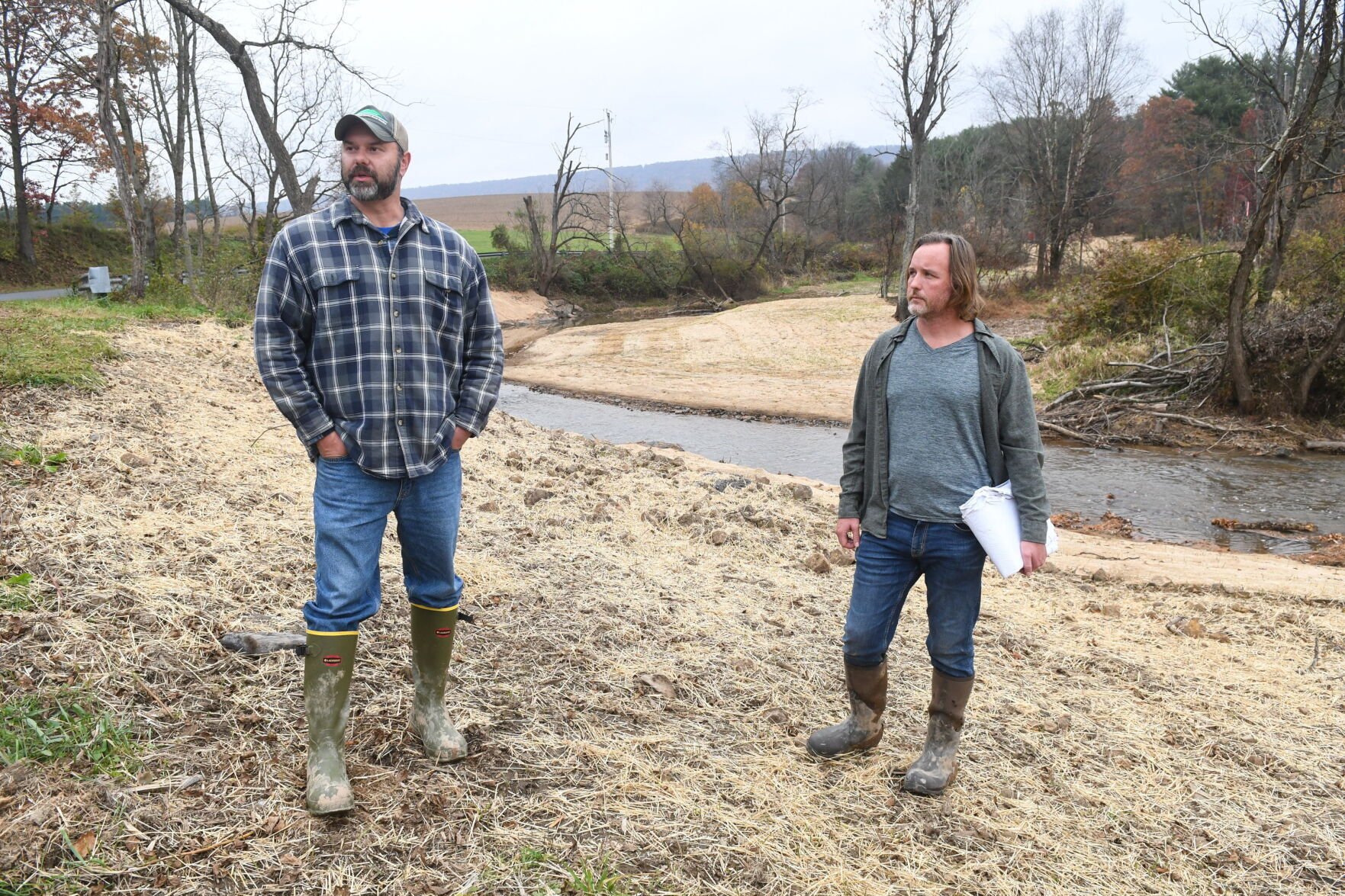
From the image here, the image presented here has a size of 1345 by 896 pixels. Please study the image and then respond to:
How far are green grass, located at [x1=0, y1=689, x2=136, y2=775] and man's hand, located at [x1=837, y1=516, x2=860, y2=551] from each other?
2.31m

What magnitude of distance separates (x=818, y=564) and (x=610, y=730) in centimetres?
285

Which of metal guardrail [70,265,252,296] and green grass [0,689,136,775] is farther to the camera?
metal guardrail [70,265,252,296]

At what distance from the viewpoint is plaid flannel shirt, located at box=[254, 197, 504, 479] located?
101 inches

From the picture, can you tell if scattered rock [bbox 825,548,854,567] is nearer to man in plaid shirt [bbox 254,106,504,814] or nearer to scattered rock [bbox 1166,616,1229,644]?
scattered rock [bbox 1166,616,1229,644]

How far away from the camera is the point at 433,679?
3.01 meters

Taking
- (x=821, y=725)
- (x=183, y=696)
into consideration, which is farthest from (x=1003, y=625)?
(x=183, y=696)

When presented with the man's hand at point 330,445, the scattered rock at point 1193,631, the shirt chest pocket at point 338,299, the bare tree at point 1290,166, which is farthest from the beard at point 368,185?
the bare tree at point 1290,166

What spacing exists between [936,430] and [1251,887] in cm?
167

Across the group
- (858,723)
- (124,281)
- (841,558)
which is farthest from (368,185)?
(124,281)

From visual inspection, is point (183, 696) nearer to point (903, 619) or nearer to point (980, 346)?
point (980, 346)

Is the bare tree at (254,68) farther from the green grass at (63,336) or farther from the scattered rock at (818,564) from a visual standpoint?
the scattered rock at (818,564)

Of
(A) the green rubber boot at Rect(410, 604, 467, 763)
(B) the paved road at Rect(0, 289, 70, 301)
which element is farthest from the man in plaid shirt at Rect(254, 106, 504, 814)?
(B) the paved road at Rect(0, 289, 70, 301)

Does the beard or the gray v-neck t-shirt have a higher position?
the beard

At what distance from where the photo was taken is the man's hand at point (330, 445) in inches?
102
